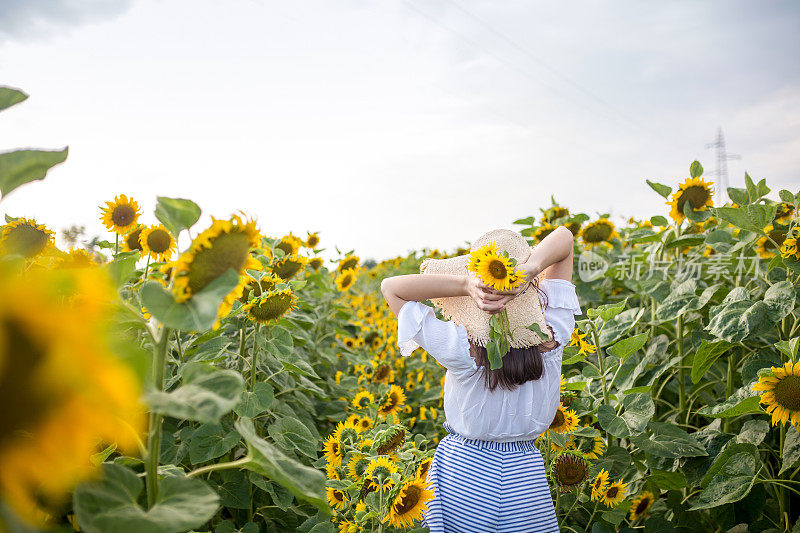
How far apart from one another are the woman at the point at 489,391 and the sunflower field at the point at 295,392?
0.16m

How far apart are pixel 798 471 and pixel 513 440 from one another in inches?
42.2

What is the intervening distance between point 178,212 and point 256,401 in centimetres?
118

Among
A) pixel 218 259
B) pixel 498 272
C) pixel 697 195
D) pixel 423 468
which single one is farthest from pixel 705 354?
pixel 218 259

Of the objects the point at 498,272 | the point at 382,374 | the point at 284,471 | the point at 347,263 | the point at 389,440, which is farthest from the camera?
the point at 347,263

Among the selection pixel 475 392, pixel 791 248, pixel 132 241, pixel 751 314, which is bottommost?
pixel 475 392

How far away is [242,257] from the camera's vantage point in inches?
29.9

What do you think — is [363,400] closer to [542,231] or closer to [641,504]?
[641,504]

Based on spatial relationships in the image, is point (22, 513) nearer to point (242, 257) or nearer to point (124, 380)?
point (124, 380)

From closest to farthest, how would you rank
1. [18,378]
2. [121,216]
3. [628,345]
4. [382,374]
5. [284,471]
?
1. [18,378]
2. [284,471]
3. [628,345]
4. [121,216]
5. [382,374]

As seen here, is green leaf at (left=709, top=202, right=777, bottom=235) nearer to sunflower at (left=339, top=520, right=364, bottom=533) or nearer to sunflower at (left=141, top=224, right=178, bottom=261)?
sunflower at (left=339, top=520, right=364, bottom=533)

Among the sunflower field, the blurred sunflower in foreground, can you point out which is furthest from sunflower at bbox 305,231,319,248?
the blurred sunflower in foreground

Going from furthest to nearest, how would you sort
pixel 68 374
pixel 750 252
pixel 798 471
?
pixel 750 252 → pixel 798 471 → pixel 68 374

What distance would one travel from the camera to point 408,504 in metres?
1.55

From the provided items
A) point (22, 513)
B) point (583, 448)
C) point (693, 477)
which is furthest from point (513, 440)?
point (22, 513)
